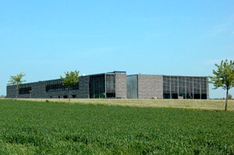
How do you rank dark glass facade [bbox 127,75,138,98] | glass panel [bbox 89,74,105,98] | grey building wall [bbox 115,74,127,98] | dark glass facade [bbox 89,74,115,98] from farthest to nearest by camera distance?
dark glass facade [bbox 127,75,138,98]
grey building wall [bbox 115,74,127,98]
glass panel [bbox 89,74,105,98]
dark glass facade [bbox 89,74,115,98]

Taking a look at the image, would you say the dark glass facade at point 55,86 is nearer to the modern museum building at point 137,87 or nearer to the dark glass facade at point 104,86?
the modern museum building at point 137,87

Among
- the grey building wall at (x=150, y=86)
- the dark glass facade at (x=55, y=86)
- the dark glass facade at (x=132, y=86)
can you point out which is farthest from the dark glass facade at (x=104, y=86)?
the dark glass facade at (x=55, y=86)

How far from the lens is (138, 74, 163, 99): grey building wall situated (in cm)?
11419

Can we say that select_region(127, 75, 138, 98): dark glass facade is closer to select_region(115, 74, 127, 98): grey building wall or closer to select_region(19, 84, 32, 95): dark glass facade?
select_region(115, 74, 127, 98): grey building wall

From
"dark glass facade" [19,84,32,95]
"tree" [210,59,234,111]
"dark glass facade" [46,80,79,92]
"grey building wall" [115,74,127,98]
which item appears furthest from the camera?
"dark glass facade" [19,84,32,95]

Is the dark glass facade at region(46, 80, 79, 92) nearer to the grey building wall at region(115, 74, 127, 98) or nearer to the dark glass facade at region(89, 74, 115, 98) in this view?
the dark glass facade at region(89, 74, 115, 98)

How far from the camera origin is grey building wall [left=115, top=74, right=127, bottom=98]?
110 m

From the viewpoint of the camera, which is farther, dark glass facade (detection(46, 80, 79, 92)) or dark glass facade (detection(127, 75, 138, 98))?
dark glass facade (detection(46, 80, 79, 92))

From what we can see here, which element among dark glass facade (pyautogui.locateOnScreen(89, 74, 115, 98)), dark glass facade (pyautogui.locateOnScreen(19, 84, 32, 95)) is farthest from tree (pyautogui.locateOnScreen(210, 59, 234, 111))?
dark glass facade (pyautogui.locateOnScreen(19, 84, 32, 95))

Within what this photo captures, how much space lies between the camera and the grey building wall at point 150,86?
11419cm

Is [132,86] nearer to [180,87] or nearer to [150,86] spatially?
[150,86]

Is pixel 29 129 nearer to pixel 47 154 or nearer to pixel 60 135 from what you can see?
pixel 60 135

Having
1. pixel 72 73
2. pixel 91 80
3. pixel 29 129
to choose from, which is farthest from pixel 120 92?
pixel 29 129

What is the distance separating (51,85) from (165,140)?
125 meters
